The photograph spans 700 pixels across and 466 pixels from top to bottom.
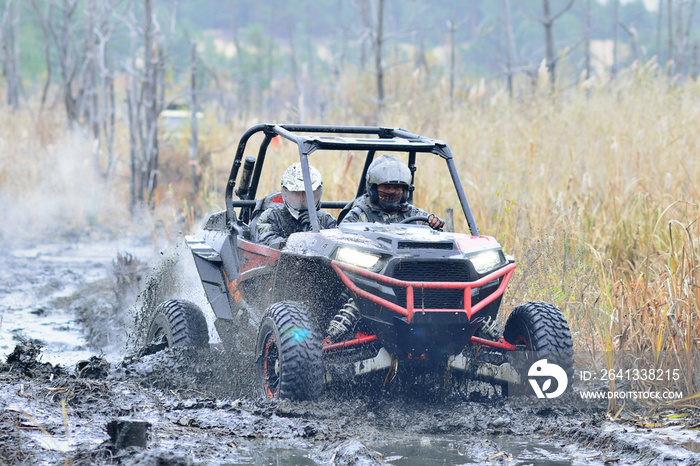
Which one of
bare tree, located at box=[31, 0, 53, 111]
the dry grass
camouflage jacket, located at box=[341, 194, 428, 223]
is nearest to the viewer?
the dry grass

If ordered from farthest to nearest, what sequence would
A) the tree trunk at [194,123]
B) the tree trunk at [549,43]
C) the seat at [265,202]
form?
1. the tree trunk at [549,43]
2. the tree trunk at [194,123]
3. the seat at [265,202]

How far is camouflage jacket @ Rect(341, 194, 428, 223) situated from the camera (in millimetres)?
6105

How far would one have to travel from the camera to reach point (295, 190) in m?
6.29

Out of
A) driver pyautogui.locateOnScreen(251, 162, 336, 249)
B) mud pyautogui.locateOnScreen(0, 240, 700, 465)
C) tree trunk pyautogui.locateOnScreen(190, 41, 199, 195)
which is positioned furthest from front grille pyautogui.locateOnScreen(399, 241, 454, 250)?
tree trunk pyautogui.locateOnScreen(190, 41, 199, 195)

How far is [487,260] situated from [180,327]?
97.7 inches

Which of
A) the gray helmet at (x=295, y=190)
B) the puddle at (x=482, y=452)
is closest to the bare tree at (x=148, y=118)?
the gray helmet at (x=295, y=190)

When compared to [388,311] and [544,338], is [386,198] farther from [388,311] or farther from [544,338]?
[544,338]

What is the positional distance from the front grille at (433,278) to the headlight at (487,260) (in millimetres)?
130

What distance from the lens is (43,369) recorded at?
6016 mm

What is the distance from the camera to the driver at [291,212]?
20.5 ft

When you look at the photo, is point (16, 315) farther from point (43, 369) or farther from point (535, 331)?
point (535, 331)

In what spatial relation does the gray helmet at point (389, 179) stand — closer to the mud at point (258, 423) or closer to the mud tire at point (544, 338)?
the mud tire at point (544, 338)

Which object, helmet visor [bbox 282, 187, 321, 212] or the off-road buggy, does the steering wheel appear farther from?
helmet visor [bbox 282, 187, 321, 212]

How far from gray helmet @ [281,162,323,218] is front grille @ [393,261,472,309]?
1.48 m
